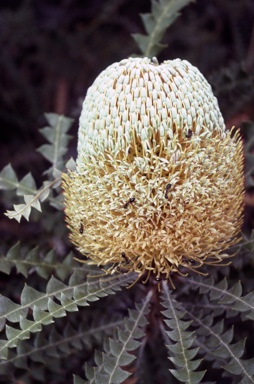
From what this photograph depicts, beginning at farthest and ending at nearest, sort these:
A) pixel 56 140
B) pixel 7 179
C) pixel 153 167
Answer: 1. pixel 56 140
2. pixel 7 179
3. pixel 153 167

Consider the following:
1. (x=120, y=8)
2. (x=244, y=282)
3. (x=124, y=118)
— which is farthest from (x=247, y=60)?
(x=124, y=118)

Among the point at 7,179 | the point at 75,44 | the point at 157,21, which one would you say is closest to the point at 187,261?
the point at 7,179

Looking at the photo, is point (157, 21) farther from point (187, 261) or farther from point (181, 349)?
point (181, 349)

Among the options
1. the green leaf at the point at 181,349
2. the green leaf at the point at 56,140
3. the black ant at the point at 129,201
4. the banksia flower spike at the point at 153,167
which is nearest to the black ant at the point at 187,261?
the banksia flower spike at the point at 153,167

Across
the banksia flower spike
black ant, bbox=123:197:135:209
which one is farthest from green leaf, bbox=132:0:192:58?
black ant, bbox=123:197:135:209

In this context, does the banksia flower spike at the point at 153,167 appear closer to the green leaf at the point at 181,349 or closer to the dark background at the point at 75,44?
the green leaf at the point at 181,349

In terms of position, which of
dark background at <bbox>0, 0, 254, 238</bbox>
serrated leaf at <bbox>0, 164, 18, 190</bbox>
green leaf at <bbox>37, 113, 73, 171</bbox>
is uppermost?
dark background at <bbox>0, 0, 254, 238</bbox>

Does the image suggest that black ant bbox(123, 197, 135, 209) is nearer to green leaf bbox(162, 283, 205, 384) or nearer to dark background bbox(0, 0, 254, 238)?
green leaf bbox(162, 283, 205, 384)

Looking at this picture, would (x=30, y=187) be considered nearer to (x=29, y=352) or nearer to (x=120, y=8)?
(x=29, y=352)
